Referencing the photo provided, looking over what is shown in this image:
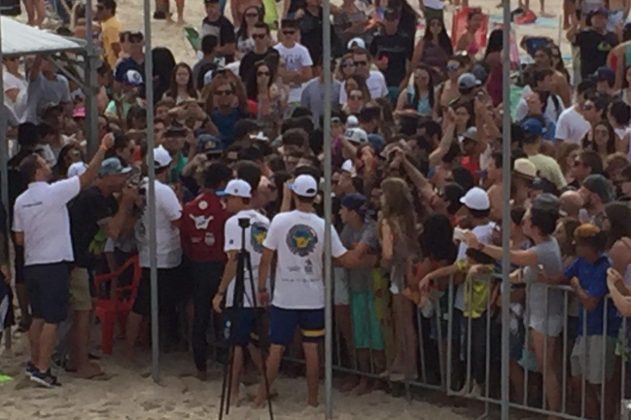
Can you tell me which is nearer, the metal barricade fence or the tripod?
the metal barricade fence

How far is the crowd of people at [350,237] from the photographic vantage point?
11.6m

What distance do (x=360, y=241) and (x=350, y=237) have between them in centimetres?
14

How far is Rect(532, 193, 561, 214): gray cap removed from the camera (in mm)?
11547

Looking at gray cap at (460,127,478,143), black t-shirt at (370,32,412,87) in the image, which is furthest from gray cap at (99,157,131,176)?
black t-shirt at (370,32,412,87)

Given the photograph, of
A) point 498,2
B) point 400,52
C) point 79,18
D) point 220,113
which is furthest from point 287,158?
point 498,2

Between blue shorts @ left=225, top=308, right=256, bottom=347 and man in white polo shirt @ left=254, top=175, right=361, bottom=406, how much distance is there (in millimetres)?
149

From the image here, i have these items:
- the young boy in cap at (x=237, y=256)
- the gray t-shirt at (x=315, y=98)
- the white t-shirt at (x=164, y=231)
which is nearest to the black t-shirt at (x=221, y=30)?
the gray t-shirt at (x=315, y=98)

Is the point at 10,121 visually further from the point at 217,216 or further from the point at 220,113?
the point at 217,216

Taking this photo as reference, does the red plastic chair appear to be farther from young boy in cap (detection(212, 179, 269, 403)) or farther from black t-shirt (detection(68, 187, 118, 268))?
young boy in cap (detection(212, 179, 269, 403))

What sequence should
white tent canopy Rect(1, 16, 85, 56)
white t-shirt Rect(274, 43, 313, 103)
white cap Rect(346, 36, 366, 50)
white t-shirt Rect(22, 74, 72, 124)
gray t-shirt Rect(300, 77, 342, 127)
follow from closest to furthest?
white tent canopy Rect(1, 16, 85, 56) < gray t-shirt Rect(300, 77, 342, 127) < white t-shirt Rect(22, 74, 72, 124) < white t-shirt Rect(274, 43, 313, 103) < white cap Rect(346, 36, 366, 50)

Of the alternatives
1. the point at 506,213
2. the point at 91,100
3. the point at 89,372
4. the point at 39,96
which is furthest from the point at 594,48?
the point at 506,213

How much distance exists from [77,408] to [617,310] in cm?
380

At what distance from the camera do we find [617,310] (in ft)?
37.0

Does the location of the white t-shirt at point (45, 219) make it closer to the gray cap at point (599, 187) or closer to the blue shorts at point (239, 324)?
the blue shorts at point (239, 324)
